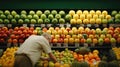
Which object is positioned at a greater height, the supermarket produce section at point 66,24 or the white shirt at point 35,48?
the supermarket produce section at point 66,24

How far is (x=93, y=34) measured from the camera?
9.09 metres

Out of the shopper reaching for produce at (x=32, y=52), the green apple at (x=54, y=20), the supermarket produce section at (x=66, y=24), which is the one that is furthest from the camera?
the green apple at (x=54, y=20)

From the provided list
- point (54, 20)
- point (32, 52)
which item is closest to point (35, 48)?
point (32, 52)

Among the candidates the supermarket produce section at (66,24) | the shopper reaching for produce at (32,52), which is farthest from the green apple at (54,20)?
the shopper reaching for produce at (32,52)

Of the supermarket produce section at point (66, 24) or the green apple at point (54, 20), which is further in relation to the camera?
the green apple at point (54, 20)

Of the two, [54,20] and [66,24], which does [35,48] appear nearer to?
[54,20]

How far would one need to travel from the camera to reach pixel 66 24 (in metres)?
9.29

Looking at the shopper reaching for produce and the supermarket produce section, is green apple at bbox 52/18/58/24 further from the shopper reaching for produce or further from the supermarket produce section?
the shopper reaching for produce

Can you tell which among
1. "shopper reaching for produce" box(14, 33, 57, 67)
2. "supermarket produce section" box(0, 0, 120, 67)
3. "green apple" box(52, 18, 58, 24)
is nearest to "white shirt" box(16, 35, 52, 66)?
"shopper reaching for produce" box(14, 33, 57, 67)

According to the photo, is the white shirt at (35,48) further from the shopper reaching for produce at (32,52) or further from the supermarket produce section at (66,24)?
the supermarket produce section at (66,24)

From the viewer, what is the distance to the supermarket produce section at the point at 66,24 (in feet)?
29.5

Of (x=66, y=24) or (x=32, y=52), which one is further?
(x=66, y=24)

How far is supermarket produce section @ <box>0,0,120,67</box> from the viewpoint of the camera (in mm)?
8992

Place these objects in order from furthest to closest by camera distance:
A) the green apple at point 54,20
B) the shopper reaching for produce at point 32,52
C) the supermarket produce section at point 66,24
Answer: the green apple at point 54,20 → the supermarket produce section at point 66,24 → the shopper reaching for produce at point 32,52
